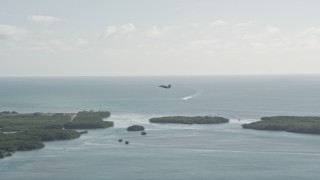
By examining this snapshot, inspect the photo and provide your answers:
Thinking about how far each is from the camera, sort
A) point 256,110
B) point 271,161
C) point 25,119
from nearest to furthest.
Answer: point 271,161, point 25,119, point 256,110

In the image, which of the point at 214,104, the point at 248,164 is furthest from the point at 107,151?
the point at 214,104

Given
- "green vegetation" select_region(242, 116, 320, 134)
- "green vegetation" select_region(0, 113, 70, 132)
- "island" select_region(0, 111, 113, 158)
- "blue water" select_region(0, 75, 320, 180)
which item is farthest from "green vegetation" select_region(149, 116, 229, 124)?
"green vegetation" select_region(0, 113, 70, 132)

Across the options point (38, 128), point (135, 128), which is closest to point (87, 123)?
point (38, 128)

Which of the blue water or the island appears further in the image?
the island

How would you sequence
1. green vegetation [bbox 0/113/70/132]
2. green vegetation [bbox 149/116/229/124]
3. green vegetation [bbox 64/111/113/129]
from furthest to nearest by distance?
green vegetation [bbox 149/116/229/124] → green vegetation [bbox 64/111/113/129] → green vegetation [bbox 0/113/70/132]

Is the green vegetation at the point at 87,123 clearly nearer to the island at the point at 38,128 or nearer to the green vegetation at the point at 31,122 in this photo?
the island at the point at 38,128

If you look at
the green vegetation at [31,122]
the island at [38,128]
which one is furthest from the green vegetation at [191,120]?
the green vegetation at [31,122]

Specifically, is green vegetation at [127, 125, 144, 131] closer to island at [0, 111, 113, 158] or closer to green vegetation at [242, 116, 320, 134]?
island at [0, 111, 113, 158]

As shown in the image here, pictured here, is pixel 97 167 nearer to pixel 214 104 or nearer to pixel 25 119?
pixel 25 119
